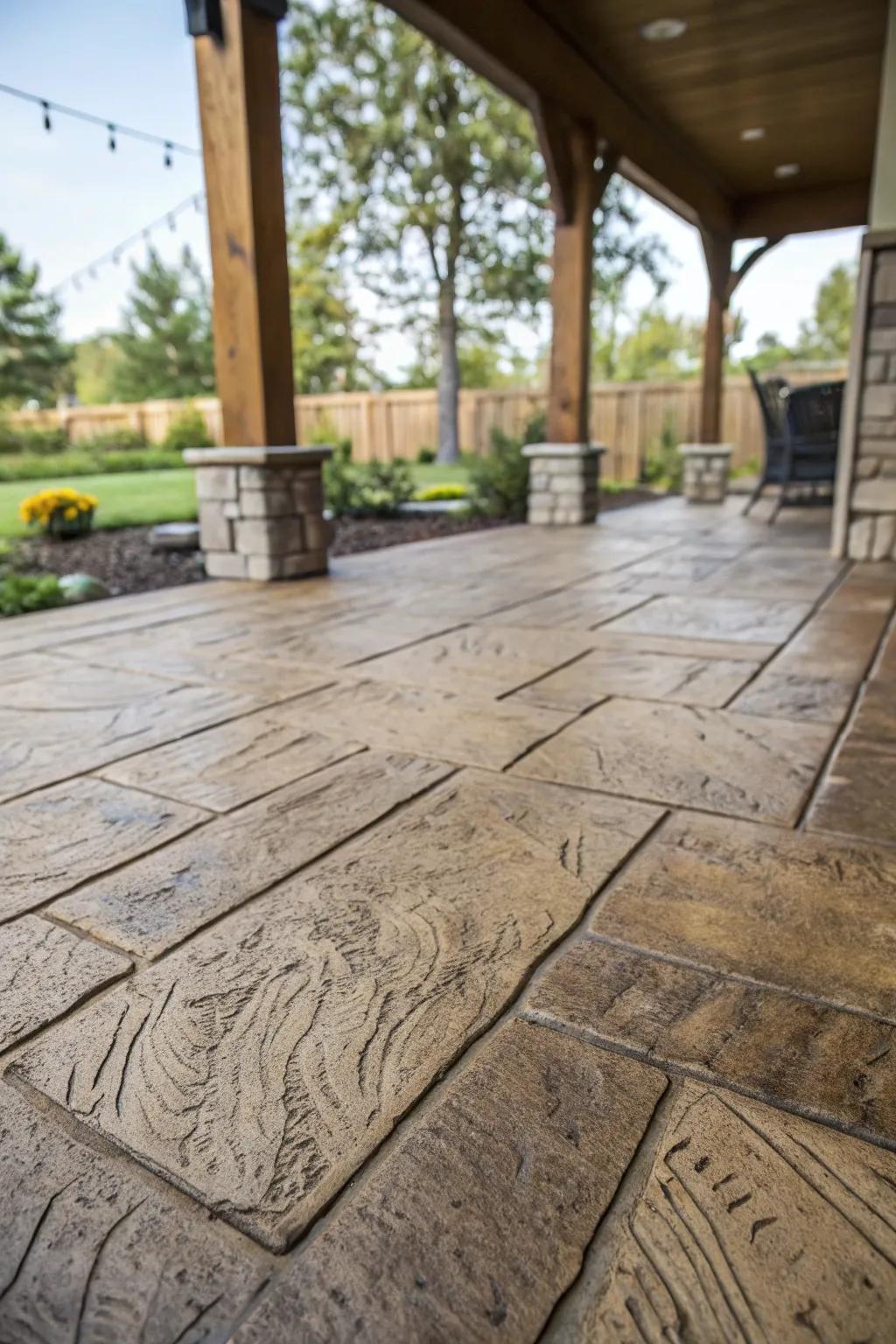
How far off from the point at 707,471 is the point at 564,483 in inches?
97.3

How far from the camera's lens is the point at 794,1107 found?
85 cm

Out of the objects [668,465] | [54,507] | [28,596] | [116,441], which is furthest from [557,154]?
[116,441]

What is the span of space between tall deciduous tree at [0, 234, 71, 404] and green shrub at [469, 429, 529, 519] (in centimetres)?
1263

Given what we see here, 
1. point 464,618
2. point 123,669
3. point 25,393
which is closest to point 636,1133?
point 123,669

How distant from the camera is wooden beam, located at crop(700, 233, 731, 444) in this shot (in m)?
8.24

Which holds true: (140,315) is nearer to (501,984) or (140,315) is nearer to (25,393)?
(25,393)

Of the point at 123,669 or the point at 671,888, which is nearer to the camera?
the point at 671,888

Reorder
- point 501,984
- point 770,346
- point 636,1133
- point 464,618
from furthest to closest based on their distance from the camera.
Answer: point 770,346 → point 464,618 → point 501,984 → point 636,1133

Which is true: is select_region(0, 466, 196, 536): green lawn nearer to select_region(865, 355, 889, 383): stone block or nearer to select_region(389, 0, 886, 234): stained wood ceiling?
select_region(389, 0, 886, 234): stained wood ceiling

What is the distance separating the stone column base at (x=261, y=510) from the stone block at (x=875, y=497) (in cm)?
262

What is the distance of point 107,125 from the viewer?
5160 mm

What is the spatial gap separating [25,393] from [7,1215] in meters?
18.8

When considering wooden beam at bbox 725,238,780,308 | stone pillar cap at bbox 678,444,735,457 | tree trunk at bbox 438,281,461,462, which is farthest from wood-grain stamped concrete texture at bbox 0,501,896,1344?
tree trunk at bbox 438,281,461,462

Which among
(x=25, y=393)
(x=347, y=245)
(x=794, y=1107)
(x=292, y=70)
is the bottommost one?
(x=794, y=1107)
